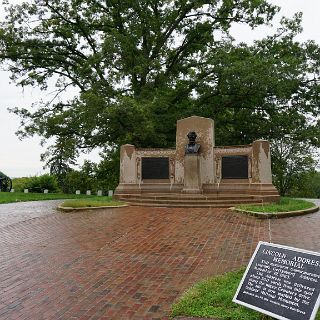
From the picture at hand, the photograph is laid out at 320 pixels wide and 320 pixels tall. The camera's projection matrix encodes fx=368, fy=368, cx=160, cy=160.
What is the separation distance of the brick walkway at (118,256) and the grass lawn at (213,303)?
24 cm

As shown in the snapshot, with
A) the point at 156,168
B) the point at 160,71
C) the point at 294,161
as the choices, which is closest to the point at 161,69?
the point at 160,71

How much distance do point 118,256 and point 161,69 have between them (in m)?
18.6

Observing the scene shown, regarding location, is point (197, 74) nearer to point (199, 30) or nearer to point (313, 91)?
point (199, 30)

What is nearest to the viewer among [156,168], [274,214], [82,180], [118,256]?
[118,256]

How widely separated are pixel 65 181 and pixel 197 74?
13268 mm

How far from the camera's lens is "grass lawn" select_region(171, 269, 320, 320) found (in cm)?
420

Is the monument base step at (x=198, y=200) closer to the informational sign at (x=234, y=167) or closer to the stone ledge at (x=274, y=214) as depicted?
the informational sign at (x=234, y=167)

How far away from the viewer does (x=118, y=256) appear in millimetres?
7062

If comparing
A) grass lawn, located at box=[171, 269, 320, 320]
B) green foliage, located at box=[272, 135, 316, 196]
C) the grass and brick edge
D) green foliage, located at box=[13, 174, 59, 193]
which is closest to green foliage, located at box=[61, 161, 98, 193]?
green foliage, located at box=[13, 174, 59, 193]

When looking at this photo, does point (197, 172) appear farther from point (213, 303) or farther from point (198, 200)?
point (213, 303)

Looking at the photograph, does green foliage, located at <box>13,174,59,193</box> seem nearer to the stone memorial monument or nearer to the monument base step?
the stone memorial monument

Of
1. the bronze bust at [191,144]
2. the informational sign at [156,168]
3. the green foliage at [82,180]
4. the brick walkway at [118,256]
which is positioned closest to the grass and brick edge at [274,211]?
the brick walkway at [118,256]

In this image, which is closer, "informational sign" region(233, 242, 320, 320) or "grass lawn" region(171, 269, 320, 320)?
"informational sign" region(233, 242, 320, 320)

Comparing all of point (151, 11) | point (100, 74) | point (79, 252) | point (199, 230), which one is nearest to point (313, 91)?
point (151, 11)
